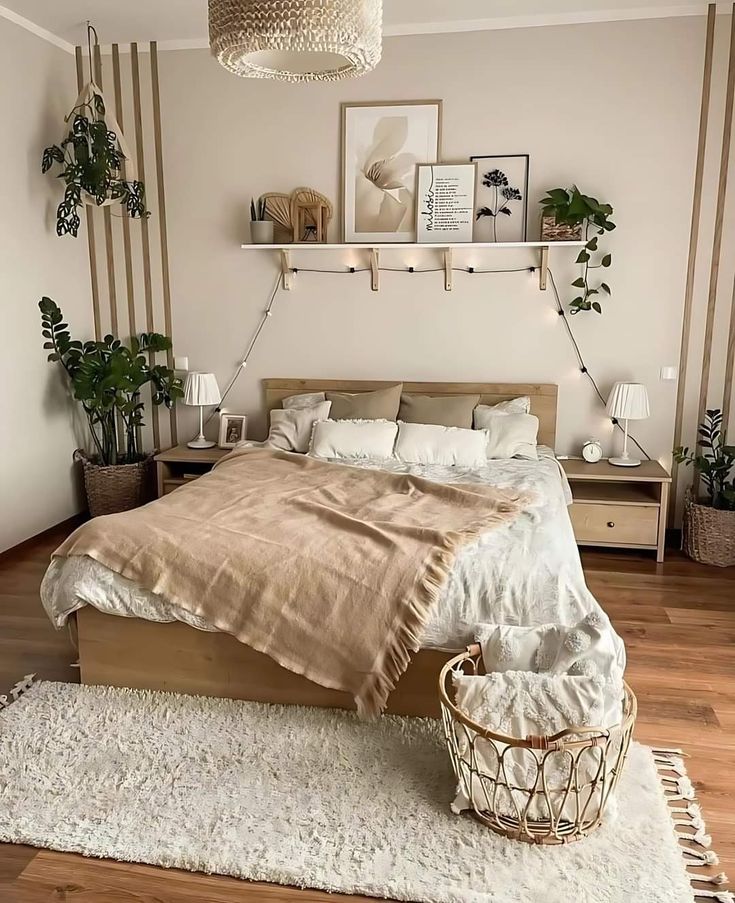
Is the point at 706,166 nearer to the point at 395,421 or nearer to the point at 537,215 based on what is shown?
the point at 537,215

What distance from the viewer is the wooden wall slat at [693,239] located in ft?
13.6

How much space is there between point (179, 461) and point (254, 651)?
2.18 meters

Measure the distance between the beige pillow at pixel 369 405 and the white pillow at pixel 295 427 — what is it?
0.24 feet

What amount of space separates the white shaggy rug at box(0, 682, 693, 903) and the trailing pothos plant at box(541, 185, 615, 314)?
2.67 metres

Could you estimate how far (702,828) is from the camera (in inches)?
84.0

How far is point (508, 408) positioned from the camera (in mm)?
4441

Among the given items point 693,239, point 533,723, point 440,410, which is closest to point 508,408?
point 440,410

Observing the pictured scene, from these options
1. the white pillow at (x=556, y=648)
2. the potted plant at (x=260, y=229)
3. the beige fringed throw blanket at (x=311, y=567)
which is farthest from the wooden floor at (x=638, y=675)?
the potted plant at (x=260, y=229)

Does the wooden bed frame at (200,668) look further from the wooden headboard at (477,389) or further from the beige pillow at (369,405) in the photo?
the wooden headboard at (477,389)

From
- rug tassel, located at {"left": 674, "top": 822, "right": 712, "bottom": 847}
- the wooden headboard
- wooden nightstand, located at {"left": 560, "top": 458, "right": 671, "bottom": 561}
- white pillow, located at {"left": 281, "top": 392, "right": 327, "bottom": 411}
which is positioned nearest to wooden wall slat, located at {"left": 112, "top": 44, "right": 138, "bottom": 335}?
the wooden headboard

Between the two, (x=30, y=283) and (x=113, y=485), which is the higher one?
(x=30, y=283)

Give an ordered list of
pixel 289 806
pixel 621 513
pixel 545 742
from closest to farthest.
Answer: pixel 545 742
pixel 289 806
pixel 621 513

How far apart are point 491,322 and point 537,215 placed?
0.63 meters

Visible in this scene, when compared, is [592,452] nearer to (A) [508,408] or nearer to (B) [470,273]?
(A) [508,408]
